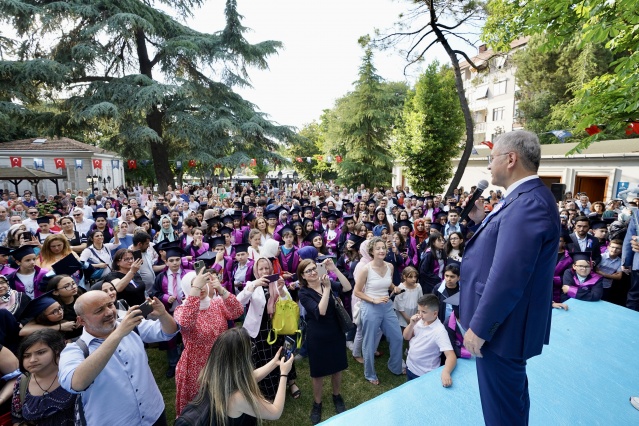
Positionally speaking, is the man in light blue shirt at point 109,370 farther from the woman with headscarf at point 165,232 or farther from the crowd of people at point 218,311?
the woman with headscarf at point 165,232

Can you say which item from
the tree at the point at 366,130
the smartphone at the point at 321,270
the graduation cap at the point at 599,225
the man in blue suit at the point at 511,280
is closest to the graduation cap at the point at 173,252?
the smartphone at the point at 321,270

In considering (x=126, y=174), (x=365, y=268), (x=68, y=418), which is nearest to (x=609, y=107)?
(x=365, y=268)

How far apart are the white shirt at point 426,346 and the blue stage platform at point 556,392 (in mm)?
289

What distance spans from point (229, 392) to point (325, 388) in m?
→ 2.85

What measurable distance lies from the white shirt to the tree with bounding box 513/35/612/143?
2496 cm

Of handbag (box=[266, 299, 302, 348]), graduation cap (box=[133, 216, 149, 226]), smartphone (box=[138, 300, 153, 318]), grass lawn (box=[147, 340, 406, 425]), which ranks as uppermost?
smartphone (box=[138, 300, 153, 318])

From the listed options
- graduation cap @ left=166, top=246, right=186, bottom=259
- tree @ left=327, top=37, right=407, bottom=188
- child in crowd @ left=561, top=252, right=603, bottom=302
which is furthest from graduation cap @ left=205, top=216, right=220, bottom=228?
tree @ left=327, top=37, right=407, bottom=188

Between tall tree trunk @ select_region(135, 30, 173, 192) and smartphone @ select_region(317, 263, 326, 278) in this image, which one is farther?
tall tree trunk @ select_region(135, 30, 173, 192)

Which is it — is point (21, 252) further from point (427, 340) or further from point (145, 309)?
point (427, 340)

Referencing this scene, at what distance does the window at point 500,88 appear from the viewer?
109ft

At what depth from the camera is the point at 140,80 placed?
1834 cm

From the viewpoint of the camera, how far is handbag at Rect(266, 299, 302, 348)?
12.9 feet

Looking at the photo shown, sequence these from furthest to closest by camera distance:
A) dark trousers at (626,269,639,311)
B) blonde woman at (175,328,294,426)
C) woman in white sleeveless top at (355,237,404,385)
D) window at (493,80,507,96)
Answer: window at (493,80,507,96) → dark trousers at (626,269,639,311) → woman in white sleeveless top at (355,237,404,385) → blonde woman at (175,328,294,426)

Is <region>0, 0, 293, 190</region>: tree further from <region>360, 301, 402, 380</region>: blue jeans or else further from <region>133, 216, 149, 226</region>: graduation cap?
<region>360, 301, 402, 380</region>: blue jeans
